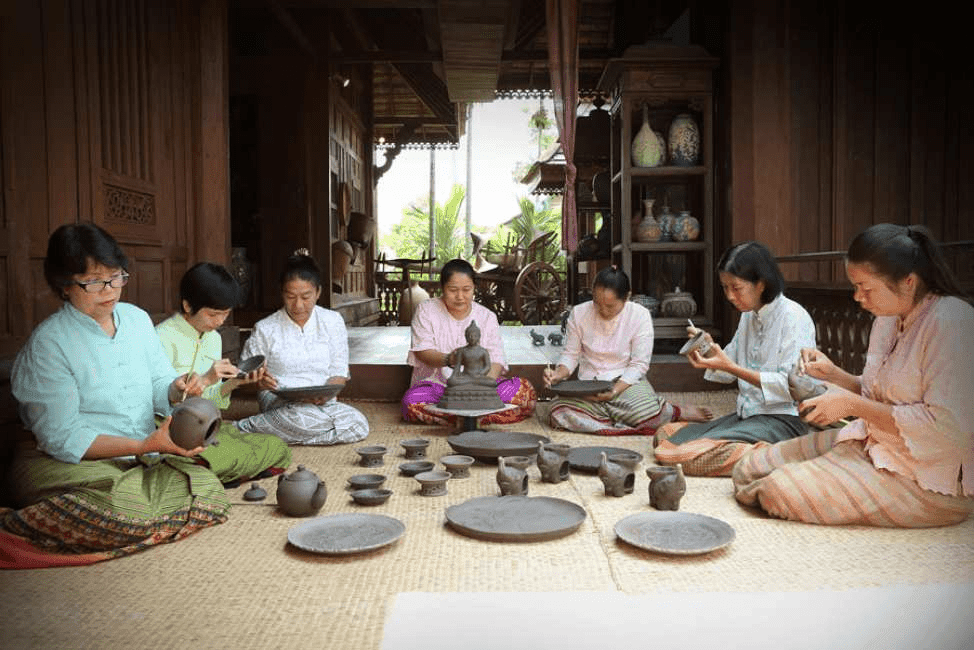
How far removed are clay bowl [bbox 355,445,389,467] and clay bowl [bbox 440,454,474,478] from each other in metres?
0.41

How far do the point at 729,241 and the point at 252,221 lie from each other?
5844 mm

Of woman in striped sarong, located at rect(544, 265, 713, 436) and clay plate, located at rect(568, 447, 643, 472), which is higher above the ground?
woman in striped sarong, located at rect(544, 265, 713, 436)

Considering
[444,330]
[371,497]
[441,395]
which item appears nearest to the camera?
[371,497]

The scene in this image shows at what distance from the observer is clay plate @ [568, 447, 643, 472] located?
3869mm

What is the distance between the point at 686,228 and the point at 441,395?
280cm

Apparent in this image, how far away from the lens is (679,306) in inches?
258

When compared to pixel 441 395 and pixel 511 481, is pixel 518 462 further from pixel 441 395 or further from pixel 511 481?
pixel 441 395

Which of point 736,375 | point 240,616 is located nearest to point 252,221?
point 736,375

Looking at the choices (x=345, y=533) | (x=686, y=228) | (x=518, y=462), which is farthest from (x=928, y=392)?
(x=686, y=228)

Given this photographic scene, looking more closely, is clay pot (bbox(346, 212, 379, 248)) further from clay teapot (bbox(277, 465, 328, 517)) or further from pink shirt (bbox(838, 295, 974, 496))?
pink shirt (bbox(838, 295, 974, 496))

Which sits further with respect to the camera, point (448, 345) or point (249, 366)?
point (448, 345)

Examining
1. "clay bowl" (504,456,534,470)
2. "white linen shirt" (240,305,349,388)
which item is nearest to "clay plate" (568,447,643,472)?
"clay bowl" (504,456,534,470)

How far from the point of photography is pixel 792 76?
19.7ft

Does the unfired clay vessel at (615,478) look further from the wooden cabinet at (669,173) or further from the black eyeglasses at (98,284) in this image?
the wooden cabinet at (669,173)
